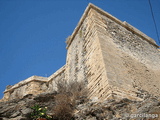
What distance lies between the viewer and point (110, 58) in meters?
5.35

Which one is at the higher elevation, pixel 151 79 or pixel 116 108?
pixel 151 79

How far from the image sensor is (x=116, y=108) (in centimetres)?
337

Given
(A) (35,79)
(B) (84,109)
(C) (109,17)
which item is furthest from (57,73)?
(B) (84,109)

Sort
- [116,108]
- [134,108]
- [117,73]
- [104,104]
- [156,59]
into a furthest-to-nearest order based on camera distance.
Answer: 1. [156,59]
2. [117,73]
3. [104,104]
4. [116,108]
5. [134,108]

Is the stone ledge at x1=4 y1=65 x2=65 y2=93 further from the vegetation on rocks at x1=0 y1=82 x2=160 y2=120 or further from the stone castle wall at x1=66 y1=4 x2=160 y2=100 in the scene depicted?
the vegetation on rocks at x1=0 y1=82 x2=160 y2=120

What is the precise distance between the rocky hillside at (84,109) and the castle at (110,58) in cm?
65

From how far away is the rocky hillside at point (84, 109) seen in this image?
110 inches

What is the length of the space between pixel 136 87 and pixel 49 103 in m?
2.53

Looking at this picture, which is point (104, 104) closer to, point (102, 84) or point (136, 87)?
point (102, 84)

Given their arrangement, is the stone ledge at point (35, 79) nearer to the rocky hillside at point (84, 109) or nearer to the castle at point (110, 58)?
the castle at point (110, 58)

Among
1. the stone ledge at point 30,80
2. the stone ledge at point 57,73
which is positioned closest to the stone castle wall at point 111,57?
the stone ledge at point 57,73

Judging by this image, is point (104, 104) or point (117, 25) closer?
point (104, 104)

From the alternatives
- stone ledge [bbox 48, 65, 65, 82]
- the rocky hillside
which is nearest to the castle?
the rocky hillside

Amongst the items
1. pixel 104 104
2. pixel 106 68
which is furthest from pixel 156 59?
pixel 104 104
